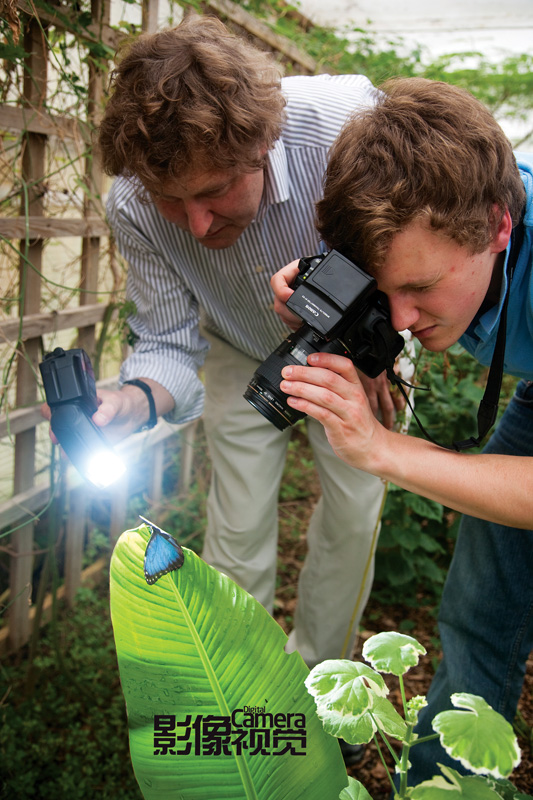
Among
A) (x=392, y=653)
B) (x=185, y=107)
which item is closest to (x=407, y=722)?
(x=392, y=653)

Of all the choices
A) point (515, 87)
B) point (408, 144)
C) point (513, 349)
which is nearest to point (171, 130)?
point (408, 144)

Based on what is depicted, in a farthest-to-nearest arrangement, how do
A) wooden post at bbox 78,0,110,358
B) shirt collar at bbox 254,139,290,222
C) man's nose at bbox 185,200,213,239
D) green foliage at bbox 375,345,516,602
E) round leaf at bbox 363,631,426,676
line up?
1. green foliage at bbox 375,345,516,602
2. wooden post at bbox 78,0,110,358
3. shirt collar at bbox 254,139,290,222
4. man's nose at bbox 185,200,213,239
5. round leaf at bbox 363,631,426,676

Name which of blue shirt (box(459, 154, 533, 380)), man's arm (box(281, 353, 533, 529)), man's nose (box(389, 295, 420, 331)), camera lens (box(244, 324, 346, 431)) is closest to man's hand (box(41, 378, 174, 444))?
camera lens (box(244, 324, 346, 431))

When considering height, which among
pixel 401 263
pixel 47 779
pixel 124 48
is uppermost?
pixel 124 48

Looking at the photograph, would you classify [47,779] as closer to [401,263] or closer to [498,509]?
[498,509]

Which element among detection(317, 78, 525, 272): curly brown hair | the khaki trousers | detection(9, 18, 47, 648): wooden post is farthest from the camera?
the khaki trousers

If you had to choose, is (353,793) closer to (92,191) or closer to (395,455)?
(395,455)

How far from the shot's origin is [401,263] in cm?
108

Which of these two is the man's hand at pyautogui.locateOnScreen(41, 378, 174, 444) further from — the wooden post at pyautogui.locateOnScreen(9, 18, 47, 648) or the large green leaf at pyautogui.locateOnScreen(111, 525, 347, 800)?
the large green leaf at pyautogui.locateOnScreen(111, 525, 347, 800)

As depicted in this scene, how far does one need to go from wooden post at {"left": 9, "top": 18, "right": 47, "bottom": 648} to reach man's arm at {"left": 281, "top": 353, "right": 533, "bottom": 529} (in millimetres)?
826

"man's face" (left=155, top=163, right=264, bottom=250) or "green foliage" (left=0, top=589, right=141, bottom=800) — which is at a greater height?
"man's face" (left=155, top=163, right=264, bottom=250)

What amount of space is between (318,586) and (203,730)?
3.98 ft

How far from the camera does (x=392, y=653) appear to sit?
0.79 m

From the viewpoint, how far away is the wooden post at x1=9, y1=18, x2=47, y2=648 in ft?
5.43
